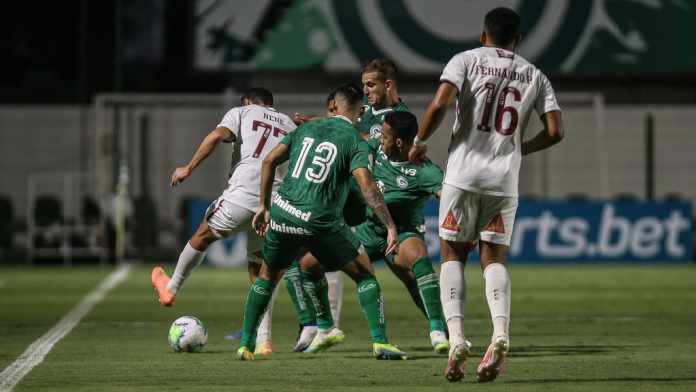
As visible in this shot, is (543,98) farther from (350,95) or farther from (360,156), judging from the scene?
(350,95)

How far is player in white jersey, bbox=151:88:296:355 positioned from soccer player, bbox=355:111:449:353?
2.56 ft

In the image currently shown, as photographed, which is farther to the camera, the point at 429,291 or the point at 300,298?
the point at 300,298

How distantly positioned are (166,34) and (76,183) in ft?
27.1

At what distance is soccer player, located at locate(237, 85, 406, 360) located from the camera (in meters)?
9.64

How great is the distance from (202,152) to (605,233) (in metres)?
14.9

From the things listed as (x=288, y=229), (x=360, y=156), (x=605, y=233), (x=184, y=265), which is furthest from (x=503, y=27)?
(x=605, y=233)

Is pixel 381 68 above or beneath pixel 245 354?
above

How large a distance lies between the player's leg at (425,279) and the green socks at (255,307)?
1191 mm

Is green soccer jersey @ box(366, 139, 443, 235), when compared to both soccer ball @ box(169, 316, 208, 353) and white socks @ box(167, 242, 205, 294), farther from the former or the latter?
soccer ball @ box(169, 316, 208, 353)

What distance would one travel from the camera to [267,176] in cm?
968

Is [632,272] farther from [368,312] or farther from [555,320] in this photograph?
[368,312]

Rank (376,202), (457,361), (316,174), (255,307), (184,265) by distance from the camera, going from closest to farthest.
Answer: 1. (457,361)
2. (376,202)
3. (316,174)
4. (255,307)
5. (184,265)

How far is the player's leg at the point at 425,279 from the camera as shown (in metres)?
10.4

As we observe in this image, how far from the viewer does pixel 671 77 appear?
29156mm
